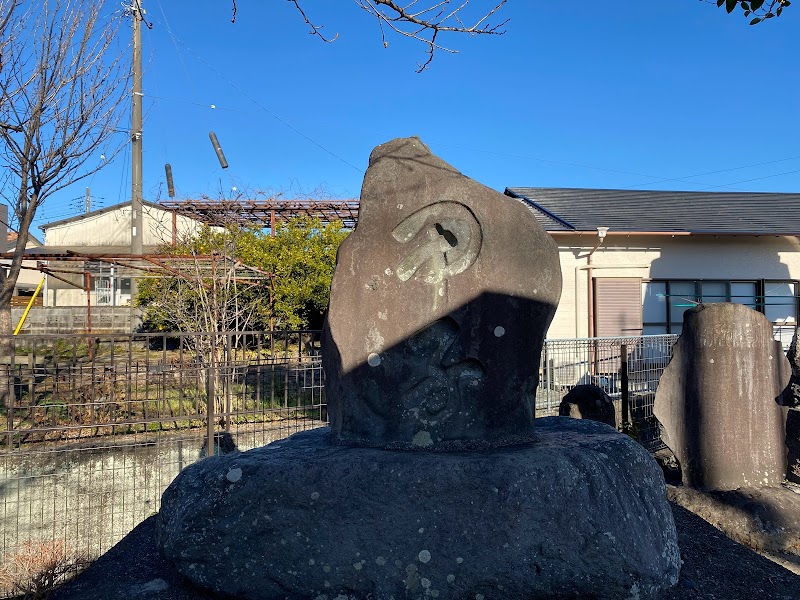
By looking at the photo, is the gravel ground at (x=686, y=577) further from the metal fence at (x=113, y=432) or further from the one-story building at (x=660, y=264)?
the one-story building at (x=660, y=264)

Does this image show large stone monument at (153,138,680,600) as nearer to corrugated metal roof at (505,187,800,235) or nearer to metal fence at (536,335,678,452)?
metal fence at (536,335,678,452)

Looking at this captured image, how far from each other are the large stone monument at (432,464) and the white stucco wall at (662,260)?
9536 millimetres

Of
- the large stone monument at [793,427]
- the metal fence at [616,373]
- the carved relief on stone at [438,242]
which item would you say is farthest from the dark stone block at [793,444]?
the carved relief on stone at [438,242]

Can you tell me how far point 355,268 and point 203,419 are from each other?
5409 millimetres

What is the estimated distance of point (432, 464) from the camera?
332cm

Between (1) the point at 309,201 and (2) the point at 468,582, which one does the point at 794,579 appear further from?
(1) the point at 309,201

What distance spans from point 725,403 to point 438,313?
3807 mm


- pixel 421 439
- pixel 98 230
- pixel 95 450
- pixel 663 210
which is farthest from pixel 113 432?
pixel 98 230

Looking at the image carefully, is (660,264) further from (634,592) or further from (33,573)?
(33,573)

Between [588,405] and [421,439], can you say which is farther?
[588,405]

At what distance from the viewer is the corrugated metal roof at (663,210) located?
46.5 ft

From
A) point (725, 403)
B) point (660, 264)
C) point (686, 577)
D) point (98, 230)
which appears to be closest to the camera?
point (686, 577)

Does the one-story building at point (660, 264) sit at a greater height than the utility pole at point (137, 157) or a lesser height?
lesser

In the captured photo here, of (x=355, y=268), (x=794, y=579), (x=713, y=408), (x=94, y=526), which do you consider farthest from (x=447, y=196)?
(x=94, y=526)
